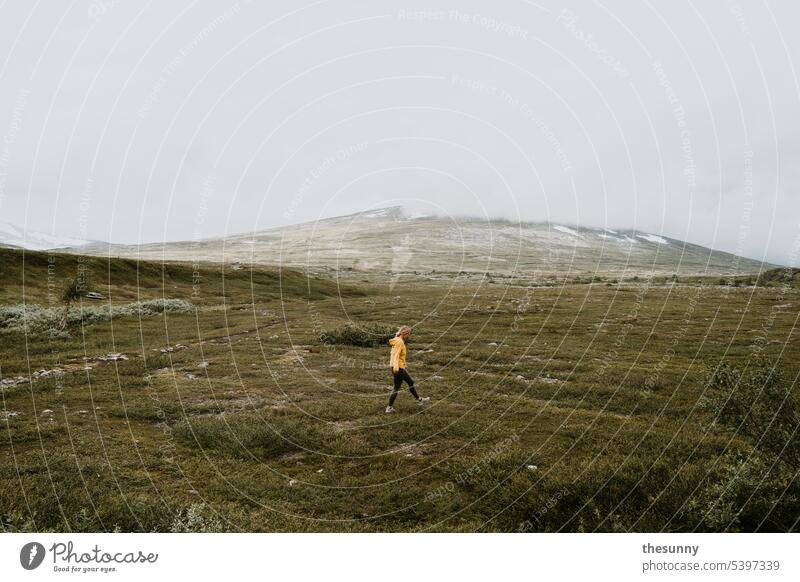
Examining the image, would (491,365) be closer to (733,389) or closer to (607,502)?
(733,389)

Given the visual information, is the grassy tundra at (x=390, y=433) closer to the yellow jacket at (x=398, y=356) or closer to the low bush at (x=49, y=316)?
the low bush at (x=49, y=316)

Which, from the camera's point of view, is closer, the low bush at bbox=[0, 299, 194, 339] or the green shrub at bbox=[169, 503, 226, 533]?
the green shrub at bbox=[169, 503, 226, 533]

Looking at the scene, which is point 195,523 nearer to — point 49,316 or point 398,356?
point 398,356

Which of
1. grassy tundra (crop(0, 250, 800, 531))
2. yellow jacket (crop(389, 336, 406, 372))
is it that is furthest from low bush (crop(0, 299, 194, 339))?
yellow jacket (crop(389, 336, 406, 372))

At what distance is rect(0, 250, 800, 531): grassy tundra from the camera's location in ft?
26.1

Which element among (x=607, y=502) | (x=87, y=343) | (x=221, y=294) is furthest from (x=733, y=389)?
(x=221, y=294)

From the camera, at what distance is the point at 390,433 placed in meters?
12.3

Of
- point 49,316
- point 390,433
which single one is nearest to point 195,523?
point 390,433

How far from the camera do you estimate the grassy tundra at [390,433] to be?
313 inches

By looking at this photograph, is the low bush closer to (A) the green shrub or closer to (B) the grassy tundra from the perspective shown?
(B) the grassy tundra

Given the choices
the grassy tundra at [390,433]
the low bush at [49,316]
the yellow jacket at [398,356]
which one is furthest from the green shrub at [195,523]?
the low bush at [49,316]

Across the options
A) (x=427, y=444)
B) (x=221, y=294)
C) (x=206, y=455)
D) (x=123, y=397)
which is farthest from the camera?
(x=221, y=294)
